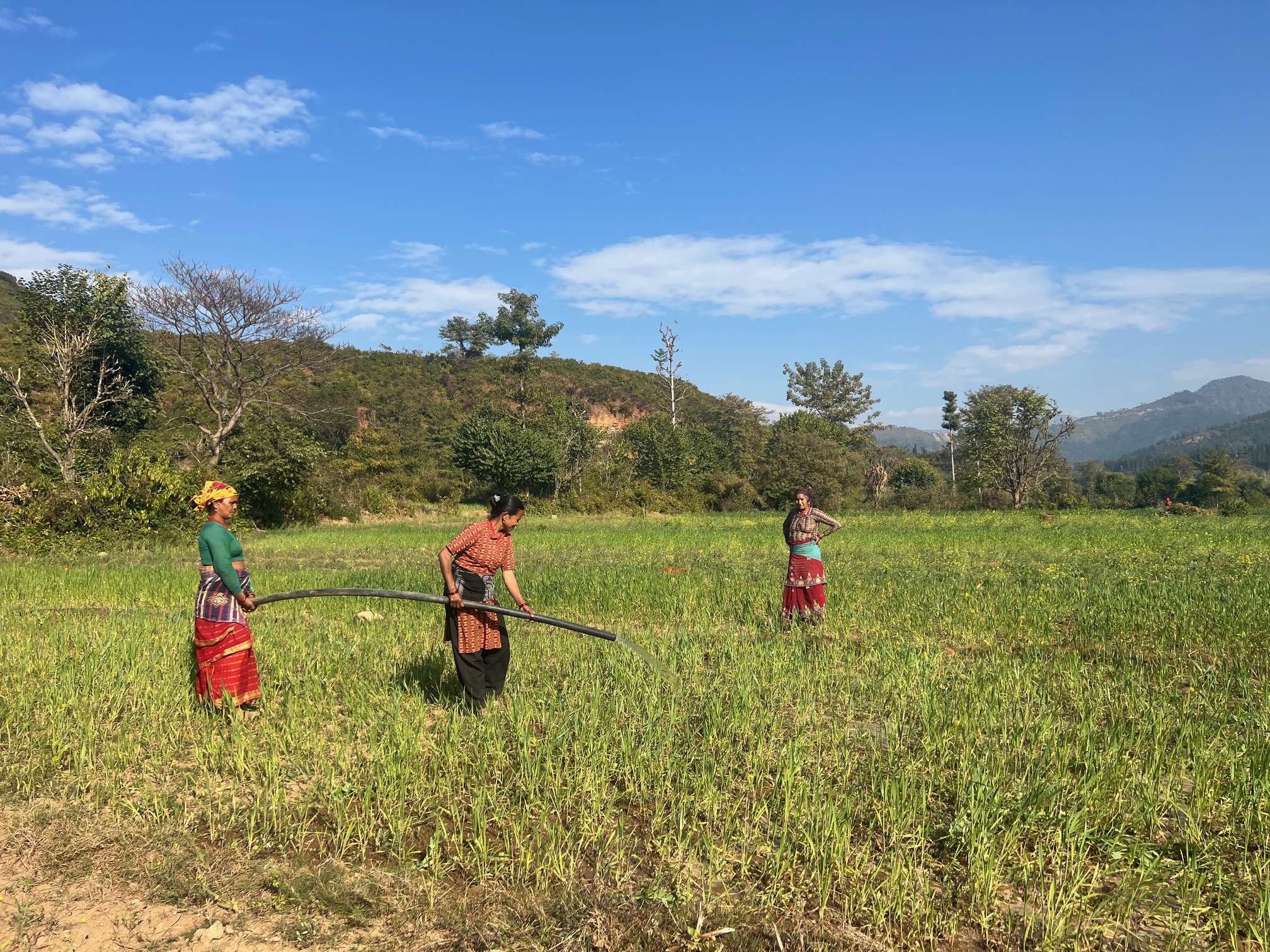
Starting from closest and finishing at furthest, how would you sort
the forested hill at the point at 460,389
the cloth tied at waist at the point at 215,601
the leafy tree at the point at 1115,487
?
the cloth tied at waist at the point at 215,601 < the forested hill at the point at 460,389 < the leafy tree at the point at 1115,487

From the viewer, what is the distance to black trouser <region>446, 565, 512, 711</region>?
15.8 ft

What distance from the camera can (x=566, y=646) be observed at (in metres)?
6.76

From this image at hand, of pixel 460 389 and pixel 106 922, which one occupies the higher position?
pixel 460 389

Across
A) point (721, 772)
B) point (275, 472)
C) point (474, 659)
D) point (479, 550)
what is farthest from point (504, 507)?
point (275, 472)

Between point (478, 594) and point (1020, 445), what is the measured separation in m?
49.4

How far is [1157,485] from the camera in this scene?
68812 millimetres

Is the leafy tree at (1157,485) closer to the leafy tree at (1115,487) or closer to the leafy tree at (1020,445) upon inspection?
the leafy tree at (1115,487)

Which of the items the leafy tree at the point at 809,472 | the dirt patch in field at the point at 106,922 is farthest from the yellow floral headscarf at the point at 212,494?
the leafy tree at the point at 809,472

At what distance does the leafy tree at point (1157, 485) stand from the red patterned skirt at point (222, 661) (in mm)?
74219

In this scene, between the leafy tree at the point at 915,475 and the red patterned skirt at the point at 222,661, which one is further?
the leafy tree at the point at 915,475

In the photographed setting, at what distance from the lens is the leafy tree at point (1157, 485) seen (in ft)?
212

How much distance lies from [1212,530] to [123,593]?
84.4 feet

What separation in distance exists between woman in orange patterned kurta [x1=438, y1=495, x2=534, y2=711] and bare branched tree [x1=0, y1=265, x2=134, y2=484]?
22.7m

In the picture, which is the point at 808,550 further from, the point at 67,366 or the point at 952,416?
the point at 952,416
